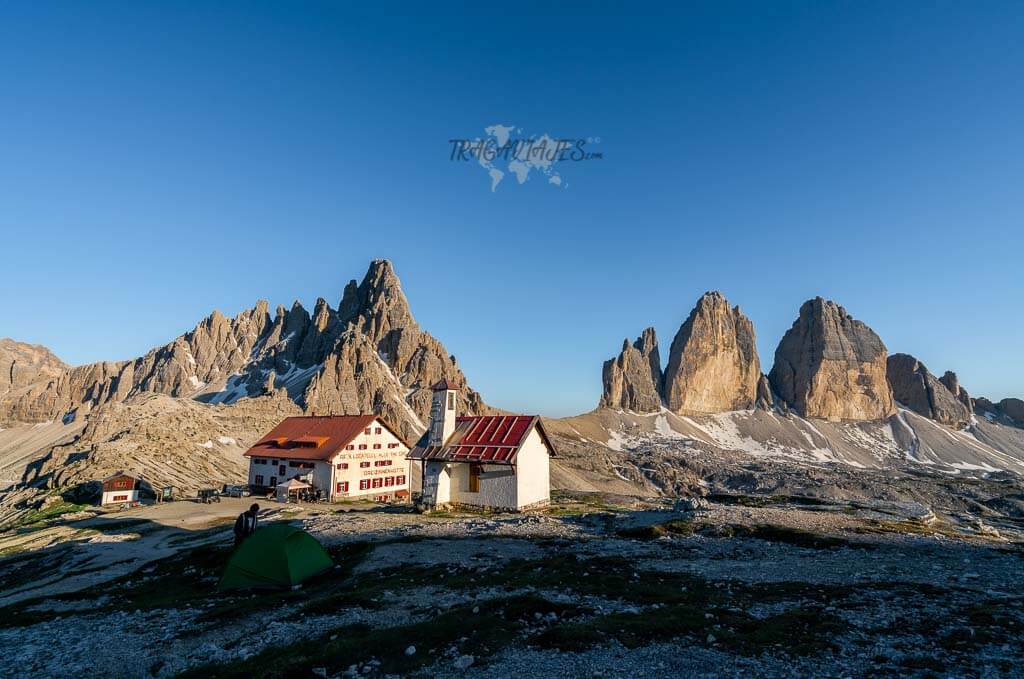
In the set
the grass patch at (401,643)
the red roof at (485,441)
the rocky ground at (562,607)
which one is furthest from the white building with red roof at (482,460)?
the grass patch at (401,643)

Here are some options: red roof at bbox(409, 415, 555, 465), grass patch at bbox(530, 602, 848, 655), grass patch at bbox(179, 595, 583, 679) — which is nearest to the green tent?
grass patch at bbox(179, 595, 583, 679)

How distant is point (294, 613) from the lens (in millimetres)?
17578

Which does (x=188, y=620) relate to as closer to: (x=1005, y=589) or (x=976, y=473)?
(x=1005, y=589)

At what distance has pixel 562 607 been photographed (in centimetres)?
1619

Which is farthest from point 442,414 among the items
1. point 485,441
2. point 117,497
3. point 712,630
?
point 117,497

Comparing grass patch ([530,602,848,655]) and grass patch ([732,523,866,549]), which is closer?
grass patch ([530,602,848,655])

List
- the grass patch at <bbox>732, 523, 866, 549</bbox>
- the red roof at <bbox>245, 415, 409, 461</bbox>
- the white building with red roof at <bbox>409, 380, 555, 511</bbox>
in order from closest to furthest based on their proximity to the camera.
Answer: the grass patch at <bbox>732, 523, 866, 549</bbox>
the white building with red roof at <bbox>409, 380, 555, 511</bbox>
the red roof at <bbox>245, 415, 409, 461</bbox>

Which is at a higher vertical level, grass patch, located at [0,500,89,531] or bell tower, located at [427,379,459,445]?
bell tower, located at [427,379,459,445]

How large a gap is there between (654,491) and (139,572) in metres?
127

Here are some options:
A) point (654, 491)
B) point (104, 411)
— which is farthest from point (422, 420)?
point (104, 411)

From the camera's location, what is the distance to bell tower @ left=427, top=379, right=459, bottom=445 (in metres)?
49.3

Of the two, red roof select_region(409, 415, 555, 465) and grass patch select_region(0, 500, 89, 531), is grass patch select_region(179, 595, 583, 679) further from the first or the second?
grass patch select_region(0, 500, 89, 531)

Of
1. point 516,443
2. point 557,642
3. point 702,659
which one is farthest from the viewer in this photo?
point 516,443

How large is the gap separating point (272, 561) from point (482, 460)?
82.1 feet
